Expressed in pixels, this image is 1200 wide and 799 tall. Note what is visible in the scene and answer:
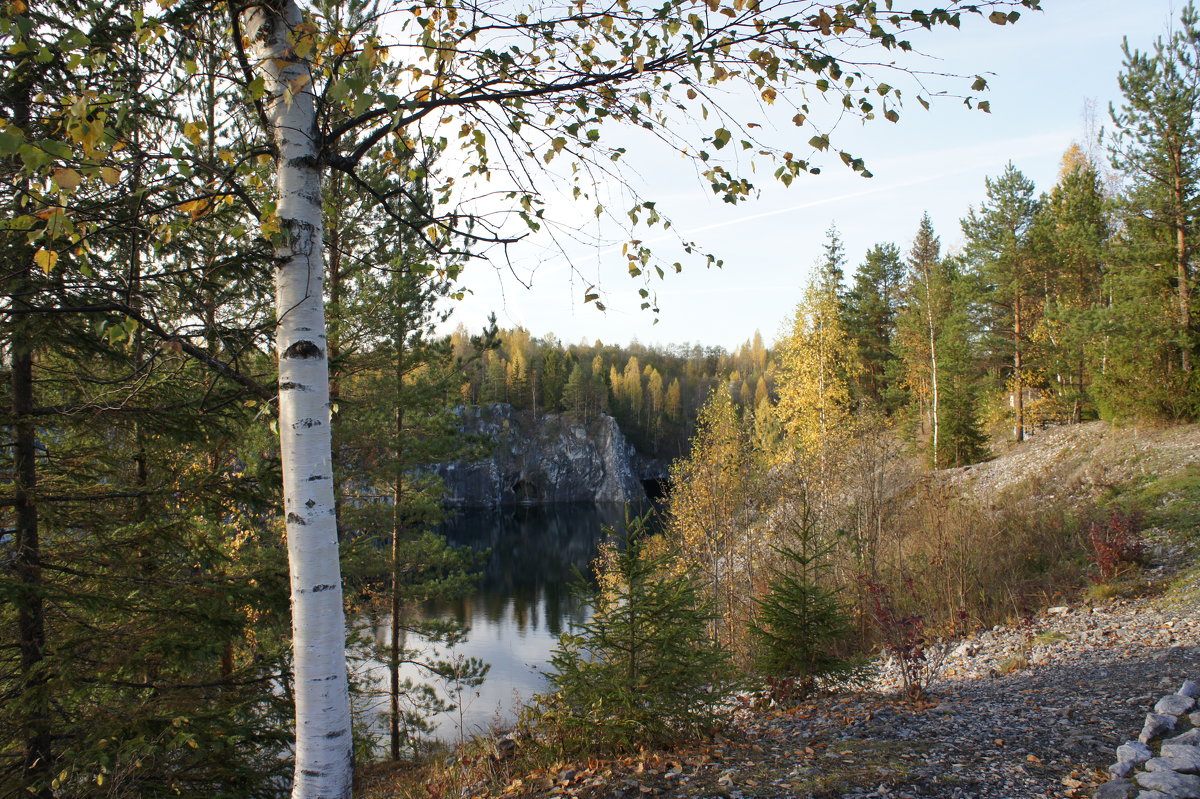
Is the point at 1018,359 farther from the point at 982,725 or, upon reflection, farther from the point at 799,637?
the point at 982,725

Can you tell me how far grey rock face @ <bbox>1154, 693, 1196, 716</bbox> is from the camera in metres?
3.59

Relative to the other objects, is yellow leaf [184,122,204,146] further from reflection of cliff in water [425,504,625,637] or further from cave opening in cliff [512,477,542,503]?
cave opening in cliff [512,477,542,503]

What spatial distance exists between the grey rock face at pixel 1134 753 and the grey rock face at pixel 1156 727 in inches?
6.1

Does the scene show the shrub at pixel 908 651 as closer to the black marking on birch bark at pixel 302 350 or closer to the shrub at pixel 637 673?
the shrub at pixel 637 673

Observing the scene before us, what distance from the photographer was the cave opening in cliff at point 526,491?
74.0m

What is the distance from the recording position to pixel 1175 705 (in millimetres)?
3637

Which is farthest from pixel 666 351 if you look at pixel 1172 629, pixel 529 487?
pixel 1172 629

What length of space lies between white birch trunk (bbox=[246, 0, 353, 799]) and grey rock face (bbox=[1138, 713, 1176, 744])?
3831 mm

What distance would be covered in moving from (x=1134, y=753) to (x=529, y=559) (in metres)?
37.4

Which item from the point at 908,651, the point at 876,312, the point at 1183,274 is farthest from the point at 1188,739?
the point at 876,312

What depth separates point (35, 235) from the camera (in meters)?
2.12

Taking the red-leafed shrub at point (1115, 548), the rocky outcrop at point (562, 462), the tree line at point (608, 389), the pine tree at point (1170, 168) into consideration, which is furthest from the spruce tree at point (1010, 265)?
the rocky outcrop at point (562, 462)

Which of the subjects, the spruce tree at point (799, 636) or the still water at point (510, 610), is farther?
the still water at point (510, 610)

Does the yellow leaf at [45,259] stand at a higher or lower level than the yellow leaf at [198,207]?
lower
